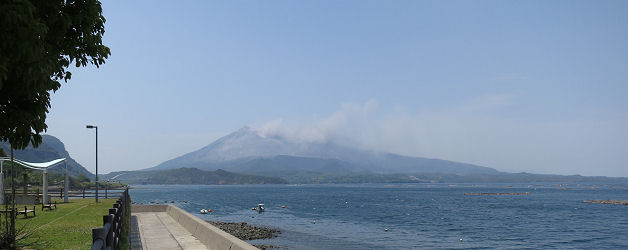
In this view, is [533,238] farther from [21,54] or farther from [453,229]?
[21,54]

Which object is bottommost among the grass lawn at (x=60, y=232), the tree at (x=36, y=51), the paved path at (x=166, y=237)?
the paved path at (x=166, y=237)

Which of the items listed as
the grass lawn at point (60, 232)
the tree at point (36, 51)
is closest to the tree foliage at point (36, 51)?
the tree at point (36, 51)

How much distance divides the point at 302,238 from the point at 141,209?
11773 millimetres

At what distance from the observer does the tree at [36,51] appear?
16.2 ft

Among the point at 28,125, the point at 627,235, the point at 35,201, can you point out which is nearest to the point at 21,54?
the point at 28,125

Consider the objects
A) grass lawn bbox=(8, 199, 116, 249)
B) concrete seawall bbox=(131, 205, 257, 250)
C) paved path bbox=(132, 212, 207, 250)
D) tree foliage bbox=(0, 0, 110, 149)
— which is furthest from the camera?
paved path bbox=(132, 212, 207, 250)

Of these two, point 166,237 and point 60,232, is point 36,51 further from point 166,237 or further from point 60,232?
point 60,232

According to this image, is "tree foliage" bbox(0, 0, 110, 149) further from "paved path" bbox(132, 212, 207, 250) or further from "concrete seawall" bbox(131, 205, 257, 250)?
"paved path" bbox(132, 212, 207, 250)

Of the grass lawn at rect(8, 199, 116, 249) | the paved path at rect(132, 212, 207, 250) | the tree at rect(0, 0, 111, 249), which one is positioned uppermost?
the tree at rect(0, 0, 111, 249)

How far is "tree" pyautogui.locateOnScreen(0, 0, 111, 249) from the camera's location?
4941mm

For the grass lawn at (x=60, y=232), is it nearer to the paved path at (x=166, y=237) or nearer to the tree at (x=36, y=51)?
the paved path at (x=166, y=237)

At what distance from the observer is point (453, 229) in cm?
4912

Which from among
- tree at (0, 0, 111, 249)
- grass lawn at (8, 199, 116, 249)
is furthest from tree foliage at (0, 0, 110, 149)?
grass lawn at (8, 199, 116, 249)

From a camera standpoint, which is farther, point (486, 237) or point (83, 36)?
point (486, 237)
